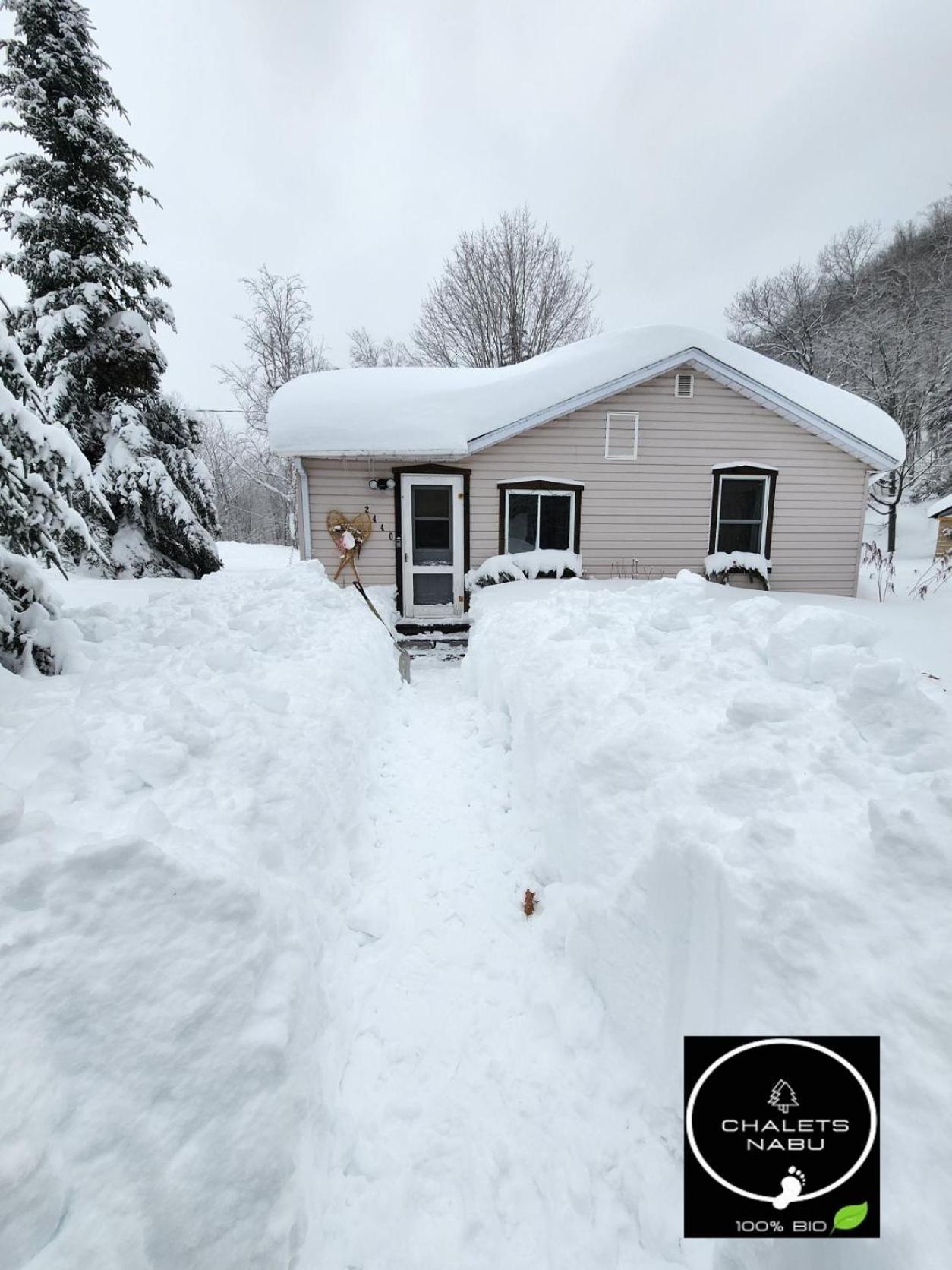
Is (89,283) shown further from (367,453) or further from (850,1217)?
(850,1217)

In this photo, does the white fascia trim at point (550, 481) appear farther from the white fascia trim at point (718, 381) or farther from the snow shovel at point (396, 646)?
the snow shovel at point (396, 646)

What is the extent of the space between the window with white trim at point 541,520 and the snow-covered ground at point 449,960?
243 inches

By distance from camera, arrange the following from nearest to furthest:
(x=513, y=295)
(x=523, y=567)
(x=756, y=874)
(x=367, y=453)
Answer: (x=756, y=874), (x=367, y=453), (x=523, y=567), (x=513, y=295)

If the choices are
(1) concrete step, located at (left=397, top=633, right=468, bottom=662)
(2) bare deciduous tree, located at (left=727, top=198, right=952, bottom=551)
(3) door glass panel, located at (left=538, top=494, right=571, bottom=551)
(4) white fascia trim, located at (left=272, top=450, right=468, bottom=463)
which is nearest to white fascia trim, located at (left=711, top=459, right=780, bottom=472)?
(3) door glass panel, located at (left=538, top=494, right=571, bottom=551)

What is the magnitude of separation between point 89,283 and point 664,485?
11.0m

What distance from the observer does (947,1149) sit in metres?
1.25

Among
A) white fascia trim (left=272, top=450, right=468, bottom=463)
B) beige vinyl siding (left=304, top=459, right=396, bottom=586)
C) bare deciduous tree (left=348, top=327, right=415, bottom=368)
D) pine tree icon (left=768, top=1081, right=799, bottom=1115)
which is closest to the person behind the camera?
pine tree icon (left=768, top=1081, right=799, bottom=1115)

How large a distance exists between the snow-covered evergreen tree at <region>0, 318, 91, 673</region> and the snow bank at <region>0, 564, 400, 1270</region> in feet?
1.25

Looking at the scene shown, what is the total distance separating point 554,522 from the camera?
9570 mm

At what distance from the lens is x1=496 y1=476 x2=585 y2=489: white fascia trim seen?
917cm

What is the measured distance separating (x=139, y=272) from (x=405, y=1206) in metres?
13.7

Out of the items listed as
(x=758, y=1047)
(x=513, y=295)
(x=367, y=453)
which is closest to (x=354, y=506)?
(x=367, y=453)

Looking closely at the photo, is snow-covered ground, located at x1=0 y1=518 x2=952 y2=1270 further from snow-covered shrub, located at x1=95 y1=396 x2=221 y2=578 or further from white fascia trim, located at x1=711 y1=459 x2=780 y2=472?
snow-covered shrub, located at x1=95 y1=396 x2=221 y2=578


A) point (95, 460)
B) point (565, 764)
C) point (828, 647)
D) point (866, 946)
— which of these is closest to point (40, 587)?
point (565, 764)
